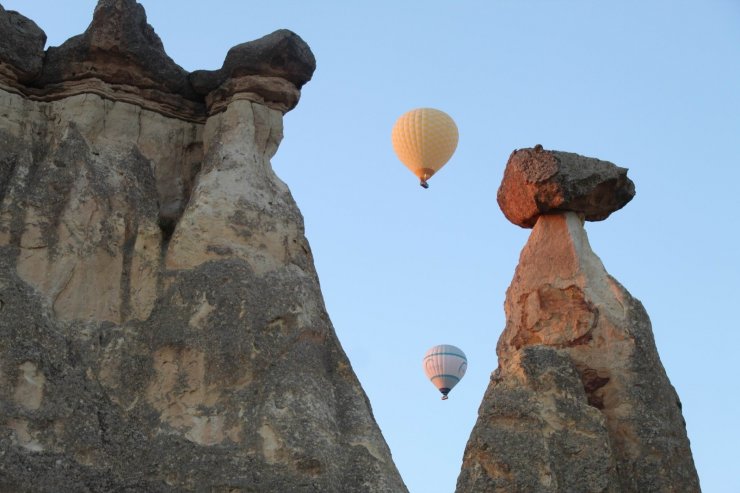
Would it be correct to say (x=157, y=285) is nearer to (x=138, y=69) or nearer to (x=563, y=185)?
(x=138, y=69)

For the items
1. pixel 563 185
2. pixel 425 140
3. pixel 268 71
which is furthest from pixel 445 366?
pixel 268 71

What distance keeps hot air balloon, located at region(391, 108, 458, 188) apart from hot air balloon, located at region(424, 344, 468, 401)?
492 centimetres

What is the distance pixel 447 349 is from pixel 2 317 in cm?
1854

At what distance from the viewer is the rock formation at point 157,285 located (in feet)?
32.2

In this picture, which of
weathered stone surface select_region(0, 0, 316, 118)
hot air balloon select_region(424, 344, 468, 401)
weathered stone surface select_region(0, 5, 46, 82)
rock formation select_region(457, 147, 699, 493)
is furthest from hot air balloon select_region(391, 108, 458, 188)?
weathered stone surface select_region(0, 5, 46, 82)

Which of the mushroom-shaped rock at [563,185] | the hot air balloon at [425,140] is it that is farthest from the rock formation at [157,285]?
the hot air balloon at [425,140]

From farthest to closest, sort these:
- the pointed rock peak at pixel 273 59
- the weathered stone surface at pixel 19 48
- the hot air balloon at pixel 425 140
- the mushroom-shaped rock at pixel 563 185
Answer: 1. the hot air balloon at pixel 425 140
2. the mushroom-shaped rock at pixel 563 185
3. the pointed rock peak at pixel 273 59
4. the weathered stone surface at pixel 19 48

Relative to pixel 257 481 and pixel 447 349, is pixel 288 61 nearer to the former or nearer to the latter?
pixel 257 481

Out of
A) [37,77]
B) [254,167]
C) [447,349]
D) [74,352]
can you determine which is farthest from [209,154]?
[447,349]

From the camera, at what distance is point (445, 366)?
2780 centimetres

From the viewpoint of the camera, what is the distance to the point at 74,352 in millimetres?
10289

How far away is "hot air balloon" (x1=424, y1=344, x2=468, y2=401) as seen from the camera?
27.7 metres

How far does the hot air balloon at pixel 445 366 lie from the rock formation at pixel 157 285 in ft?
52.2

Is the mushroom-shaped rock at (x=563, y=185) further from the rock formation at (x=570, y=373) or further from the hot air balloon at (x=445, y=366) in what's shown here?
the hot air balloon at (x=445, y=366)
